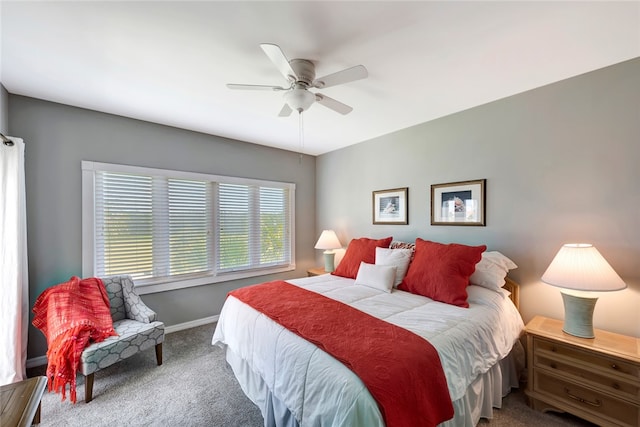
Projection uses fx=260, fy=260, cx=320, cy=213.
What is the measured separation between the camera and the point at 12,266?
2.05 metres

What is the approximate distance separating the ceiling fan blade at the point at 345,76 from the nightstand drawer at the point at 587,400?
7.94 feet

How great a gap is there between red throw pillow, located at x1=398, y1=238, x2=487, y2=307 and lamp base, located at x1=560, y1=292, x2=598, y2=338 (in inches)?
24.7

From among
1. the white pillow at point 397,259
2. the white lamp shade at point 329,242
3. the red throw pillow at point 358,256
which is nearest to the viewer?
the white pillow at point 397,259

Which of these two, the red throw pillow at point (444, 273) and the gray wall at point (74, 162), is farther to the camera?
the gray wall at point (74, 162)

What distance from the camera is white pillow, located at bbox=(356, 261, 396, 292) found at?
246 cm

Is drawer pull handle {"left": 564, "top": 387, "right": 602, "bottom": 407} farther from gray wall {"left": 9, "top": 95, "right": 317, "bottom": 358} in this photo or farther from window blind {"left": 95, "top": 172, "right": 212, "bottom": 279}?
window blind {"left": 95, "top": 172, "right": 212, "bottom": 279}

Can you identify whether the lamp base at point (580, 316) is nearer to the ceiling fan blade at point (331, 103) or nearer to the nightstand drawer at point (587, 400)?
the nightstand drawer at point (587, 400)

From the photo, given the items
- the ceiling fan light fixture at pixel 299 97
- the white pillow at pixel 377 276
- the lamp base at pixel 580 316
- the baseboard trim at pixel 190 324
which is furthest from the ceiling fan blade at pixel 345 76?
the baseboard trim at pixel 190 324

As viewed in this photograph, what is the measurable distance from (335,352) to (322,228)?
10.6 feet

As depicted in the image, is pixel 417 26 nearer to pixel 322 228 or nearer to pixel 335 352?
pixel 335 352

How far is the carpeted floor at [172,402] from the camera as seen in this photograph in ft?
5.87

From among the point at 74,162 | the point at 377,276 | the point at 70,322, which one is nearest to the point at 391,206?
the point at 377,276

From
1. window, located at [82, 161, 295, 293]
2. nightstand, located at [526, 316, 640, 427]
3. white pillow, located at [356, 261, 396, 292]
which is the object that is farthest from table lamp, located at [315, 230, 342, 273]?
nightstand, located at [526, 316, 640, 427]

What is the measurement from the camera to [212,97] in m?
2.42
